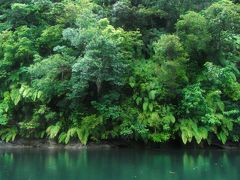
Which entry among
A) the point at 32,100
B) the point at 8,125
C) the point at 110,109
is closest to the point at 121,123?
the point at 110,109

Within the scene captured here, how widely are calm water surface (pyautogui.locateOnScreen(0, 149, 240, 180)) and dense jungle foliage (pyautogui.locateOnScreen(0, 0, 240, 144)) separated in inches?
52.9

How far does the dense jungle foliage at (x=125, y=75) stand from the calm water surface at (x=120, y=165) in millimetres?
1343

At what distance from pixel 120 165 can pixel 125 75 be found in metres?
7.50

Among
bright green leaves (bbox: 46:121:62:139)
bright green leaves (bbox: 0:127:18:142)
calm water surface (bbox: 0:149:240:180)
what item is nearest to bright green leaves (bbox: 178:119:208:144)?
calm water surface (bbox: 0:149:240:180)

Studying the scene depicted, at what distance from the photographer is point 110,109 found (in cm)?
2119

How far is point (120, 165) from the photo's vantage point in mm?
15539

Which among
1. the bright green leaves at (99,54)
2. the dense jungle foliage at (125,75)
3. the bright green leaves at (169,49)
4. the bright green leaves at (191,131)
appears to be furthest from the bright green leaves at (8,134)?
the bright green leaves at (191,131)

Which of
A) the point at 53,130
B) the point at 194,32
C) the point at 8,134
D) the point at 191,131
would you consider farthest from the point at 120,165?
the point at 8,134

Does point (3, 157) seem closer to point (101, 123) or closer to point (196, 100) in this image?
point (101, 123)

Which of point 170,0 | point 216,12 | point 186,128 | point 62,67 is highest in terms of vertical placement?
point 170,0

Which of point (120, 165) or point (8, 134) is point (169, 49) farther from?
point (8, 134)

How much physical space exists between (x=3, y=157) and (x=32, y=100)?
15.7ft

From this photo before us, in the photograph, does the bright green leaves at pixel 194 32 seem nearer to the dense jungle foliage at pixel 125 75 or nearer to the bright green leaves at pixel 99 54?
the dense jungle foliage at pixel 125 75

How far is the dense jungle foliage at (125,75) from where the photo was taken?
20453 millimetres
